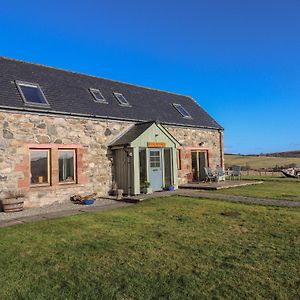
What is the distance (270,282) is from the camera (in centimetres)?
415

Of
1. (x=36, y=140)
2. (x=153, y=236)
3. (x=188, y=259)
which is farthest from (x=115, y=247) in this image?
(x=36, y=140)

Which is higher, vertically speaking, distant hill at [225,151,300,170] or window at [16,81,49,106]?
window at [16,81,49,106]

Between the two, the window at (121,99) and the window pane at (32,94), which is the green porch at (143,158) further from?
the window pane at (32,94)

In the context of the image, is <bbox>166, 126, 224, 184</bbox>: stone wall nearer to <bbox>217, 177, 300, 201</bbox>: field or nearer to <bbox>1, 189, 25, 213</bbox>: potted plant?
<bbox>217, 177, 300, 201</bbox>: field

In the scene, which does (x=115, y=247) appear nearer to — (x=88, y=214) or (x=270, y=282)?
(x=270, y=282)

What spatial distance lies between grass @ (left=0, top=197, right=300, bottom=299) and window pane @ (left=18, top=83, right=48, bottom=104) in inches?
240

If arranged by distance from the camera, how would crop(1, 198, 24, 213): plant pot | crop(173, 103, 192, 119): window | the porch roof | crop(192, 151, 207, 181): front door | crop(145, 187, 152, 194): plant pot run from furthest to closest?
1. crop(173, 103, 192, 119): window
2. crop(192, 151, 207, 181): front door
3. crop(145, 187, 152, 194): plant pot
4. the porch roof
5. crop(1, 198, 24, 213): plant pot

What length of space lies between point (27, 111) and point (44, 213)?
13.8ft

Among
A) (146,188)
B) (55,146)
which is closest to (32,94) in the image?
(55,146)

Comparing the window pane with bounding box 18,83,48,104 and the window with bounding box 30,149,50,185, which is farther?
the window pane with bounding box 18,83,48,104

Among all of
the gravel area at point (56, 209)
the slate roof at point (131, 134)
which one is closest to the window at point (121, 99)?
the slate roof at point (131, 134)

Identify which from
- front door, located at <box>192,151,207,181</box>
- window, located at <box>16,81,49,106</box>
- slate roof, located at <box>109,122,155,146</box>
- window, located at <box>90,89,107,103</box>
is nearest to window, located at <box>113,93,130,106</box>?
window, located at <box>90,89,107,103</box>

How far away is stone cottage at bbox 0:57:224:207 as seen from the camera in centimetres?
1190

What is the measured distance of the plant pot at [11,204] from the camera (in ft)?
35.4
